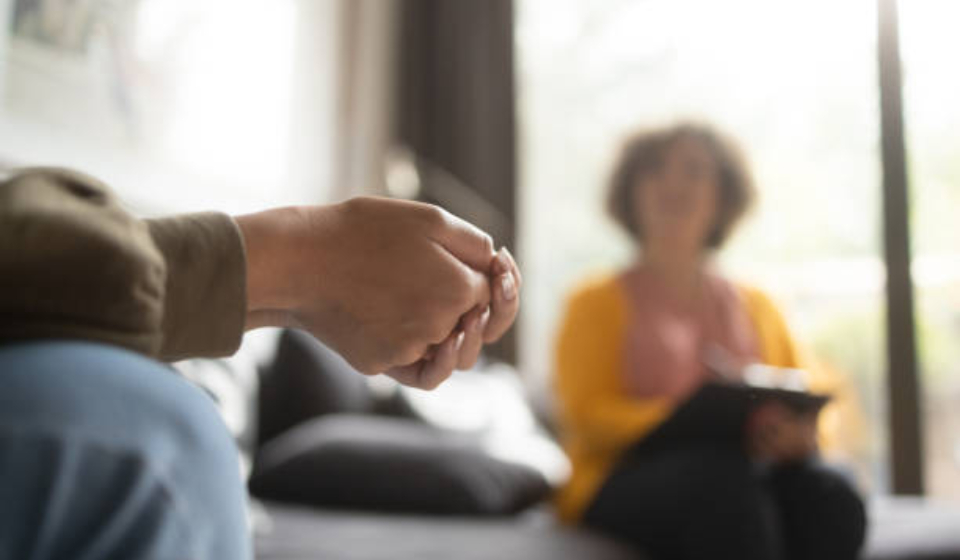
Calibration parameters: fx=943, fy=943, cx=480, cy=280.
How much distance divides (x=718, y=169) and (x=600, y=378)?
59cm

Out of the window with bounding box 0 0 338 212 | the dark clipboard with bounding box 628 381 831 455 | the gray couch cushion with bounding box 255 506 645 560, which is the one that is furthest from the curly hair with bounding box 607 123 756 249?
the window with bounding box 0 0 338 212

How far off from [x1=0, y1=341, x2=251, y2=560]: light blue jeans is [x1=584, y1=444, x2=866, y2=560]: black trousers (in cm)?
113

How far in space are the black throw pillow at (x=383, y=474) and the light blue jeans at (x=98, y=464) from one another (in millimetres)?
1237

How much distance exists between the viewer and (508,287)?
63 cm

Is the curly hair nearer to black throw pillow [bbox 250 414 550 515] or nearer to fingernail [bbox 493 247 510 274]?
black throw pillow [bbox 250 414 550 515]

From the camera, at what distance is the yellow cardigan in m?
1.70

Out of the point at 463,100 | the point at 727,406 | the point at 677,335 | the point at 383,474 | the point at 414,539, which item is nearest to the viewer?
the point at 414,539

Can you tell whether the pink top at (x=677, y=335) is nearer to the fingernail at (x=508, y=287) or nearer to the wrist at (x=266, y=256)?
the fingernail at (x=508, y=287)

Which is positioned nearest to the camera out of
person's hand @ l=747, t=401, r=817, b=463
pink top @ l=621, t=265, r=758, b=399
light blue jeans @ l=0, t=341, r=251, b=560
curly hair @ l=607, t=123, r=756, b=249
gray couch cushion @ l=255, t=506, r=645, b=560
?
light blue jeans @ l=0, t=341, r=251, b=560

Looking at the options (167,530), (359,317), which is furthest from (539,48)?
(167,530)

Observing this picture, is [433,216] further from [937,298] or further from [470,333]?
[937,298]

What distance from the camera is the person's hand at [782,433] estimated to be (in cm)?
146

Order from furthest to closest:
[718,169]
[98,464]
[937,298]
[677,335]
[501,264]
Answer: [937,298]
[718,169]
[677,335]
[501,264]
[98,464]

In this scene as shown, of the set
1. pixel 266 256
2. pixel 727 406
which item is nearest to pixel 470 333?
pixel 266 256
